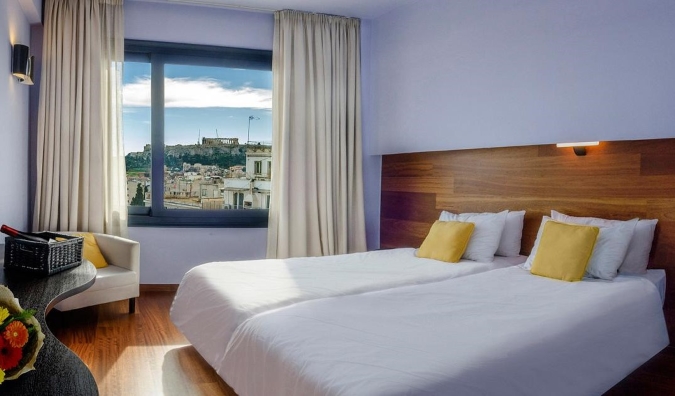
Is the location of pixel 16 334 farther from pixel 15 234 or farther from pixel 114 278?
pixel 114 278

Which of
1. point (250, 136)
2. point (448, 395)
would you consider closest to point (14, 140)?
point (250, 136)

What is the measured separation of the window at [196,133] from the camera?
14.8 feet

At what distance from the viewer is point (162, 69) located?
4.51 m

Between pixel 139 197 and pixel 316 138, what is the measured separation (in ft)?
5.58

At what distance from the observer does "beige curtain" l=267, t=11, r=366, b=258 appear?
4.58m

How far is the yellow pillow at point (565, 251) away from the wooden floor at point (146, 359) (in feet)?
1.99

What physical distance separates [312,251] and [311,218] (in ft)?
1.00

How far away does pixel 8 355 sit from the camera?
1049mm

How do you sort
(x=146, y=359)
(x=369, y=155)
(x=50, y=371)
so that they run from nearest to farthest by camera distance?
(x=50, y=371)
(x=146, y=359)
(x=369, y=155)

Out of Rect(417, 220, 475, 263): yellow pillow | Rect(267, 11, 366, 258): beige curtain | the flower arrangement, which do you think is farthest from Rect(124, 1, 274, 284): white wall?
the flower arrangement

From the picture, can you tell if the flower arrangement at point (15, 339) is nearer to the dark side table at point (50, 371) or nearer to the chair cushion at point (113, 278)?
the dark side table at point (50, 371)

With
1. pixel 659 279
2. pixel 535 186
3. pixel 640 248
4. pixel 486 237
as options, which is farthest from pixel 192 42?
pixel 659 279

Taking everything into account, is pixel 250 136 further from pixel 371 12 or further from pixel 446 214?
pixel 446 214

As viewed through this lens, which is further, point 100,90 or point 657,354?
point 100,90
